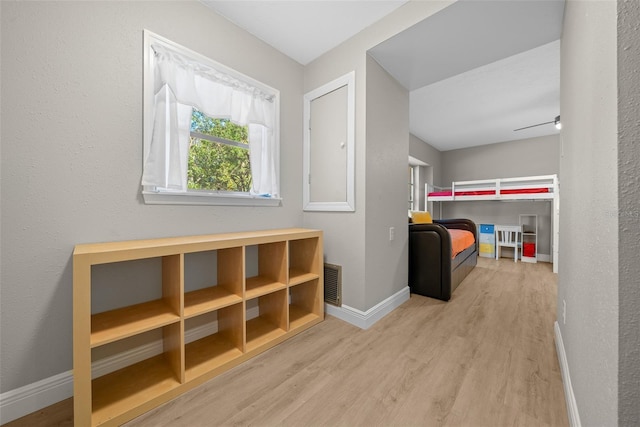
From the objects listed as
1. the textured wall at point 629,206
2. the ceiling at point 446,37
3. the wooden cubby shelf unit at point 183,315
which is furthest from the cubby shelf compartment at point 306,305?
the ceiling at point 446,37

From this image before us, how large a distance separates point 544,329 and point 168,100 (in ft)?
10.6

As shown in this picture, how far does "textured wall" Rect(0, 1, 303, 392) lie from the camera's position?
111 cm

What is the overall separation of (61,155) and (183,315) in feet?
3.42

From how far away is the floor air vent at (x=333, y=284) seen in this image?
2135 millimetres

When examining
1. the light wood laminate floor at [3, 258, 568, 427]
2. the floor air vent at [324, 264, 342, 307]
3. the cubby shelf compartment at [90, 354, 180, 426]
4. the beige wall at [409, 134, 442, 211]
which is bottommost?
the light wood laminate floor at [3, 258, 568, 427]

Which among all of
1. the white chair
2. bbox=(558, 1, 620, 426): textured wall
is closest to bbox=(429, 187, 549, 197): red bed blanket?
the white chair

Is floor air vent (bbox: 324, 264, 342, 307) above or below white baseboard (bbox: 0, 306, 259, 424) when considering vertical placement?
above

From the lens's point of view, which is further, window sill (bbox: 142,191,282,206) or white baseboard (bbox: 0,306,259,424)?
window sill (bbox: 142,191,282,206)

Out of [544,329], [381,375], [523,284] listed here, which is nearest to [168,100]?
[381,375]

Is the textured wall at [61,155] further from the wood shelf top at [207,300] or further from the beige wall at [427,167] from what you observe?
the beige wall at [427,167]

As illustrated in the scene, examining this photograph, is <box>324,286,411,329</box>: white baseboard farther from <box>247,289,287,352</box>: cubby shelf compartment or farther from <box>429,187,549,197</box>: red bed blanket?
<box>429,187,549,197</box>: red bed blanket

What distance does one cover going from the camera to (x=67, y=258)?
49.0 inches

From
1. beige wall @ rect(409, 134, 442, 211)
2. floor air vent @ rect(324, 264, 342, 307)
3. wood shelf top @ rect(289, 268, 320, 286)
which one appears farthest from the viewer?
beige wall @ rect(409, 134, 442, 211)

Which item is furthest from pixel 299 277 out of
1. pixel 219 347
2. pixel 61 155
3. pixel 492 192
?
pixel 492 192
